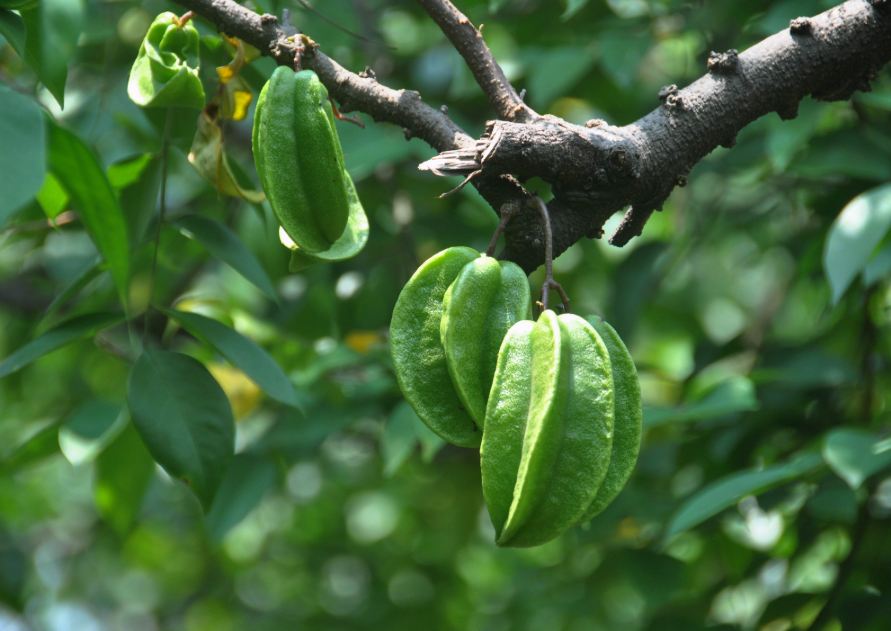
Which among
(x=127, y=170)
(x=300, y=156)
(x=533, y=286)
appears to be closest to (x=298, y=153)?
(x=300, y=156)

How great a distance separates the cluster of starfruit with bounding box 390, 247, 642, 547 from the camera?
837 mm

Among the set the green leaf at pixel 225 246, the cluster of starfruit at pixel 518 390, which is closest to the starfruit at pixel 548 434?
the cluster of starfruit at pixel 518 390

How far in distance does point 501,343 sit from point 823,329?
2.03m

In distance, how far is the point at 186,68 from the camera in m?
1.17

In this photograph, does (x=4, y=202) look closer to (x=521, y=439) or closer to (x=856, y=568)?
(x=521, y=439)

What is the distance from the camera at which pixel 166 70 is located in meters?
1.16

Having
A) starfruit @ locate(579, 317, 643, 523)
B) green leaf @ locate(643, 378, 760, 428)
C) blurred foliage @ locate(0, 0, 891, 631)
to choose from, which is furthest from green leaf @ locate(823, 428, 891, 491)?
starfruit @ locate(579, 317, 643, 523)

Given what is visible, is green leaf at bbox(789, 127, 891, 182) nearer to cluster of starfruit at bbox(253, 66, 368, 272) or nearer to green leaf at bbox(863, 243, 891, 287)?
green leaf at bbox(863, 243, 891, 287)

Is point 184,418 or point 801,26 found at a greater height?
point 801,26

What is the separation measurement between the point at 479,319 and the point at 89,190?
0.52 meters

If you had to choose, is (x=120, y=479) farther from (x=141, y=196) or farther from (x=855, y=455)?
(x=855, y=455)

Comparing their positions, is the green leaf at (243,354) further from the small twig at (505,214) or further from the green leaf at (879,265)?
the green leaf at (879,265)

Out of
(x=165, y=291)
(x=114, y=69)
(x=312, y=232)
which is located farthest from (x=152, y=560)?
(x=312, y=232)

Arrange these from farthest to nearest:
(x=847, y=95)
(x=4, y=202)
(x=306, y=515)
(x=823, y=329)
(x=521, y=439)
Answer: (x=306, y=515)
(x=823, y=329)
(x=847, y=95)
(x=521, y=439)
(x=4, y=202)
